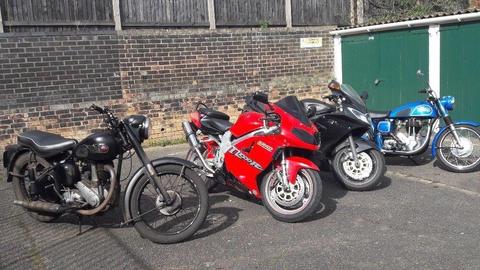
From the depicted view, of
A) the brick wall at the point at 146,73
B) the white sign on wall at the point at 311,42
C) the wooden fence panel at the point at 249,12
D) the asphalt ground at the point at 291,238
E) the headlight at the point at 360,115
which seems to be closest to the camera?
the asphalt ground at the point at 291,238

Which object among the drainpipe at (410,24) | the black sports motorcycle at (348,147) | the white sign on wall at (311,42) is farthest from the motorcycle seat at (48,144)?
the white sign on wall at (311,42)

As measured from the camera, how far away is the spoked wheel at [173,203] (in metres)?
4.32

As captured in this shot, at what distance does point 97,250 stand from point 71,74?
5.32 m

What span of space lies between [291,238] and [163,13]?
655cm

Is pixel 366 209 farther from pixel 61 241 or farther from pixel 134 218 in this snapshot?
pixel 61 241

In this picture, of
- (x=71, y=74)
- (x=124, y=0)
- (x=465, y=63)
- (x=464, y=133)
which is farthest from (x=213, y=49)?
(x=464, y=133)

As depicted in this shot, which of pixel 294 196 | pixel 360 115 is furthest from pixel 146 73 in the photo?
pixel 294 196

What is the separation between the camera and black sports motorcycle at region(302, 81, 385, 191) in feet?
18.8

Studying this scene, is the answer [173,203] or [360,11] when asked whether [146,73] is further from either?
[360,11]

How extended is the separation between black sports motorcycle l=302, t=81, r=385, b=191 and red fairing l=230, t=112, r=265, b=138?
99 cm

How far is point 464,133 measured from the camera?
6398mm

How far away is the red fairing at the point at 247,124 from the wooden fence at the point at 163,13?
517cm

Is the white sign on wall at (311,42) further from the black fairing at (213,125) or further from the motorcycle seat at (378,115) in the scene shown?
the black fairing at (213,125)

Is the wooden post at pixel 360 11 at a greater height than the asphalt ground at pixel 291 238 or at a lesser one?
greater
